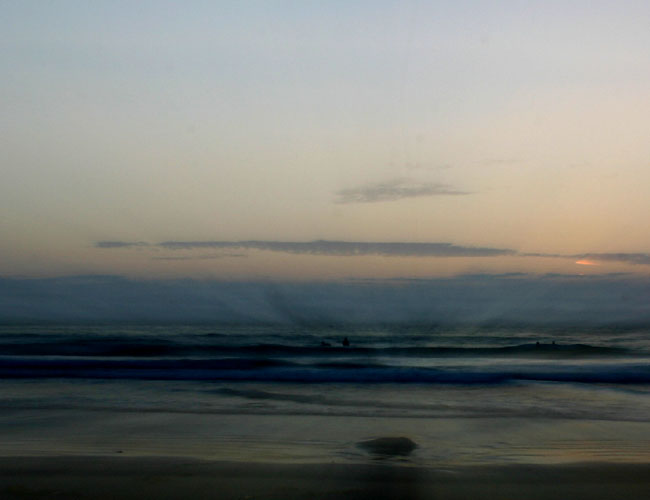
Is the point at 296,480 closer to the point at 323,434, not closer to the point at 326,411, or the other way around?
the point at 323,434

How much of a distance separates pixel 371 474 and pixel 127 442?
11.5 ft

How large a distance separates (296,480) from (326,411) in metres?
4.57

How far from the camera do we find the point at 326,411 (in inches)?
437

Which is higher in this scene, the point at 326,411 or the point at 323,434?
the point at 323,434

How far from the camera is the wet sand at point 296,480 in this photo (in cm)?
618

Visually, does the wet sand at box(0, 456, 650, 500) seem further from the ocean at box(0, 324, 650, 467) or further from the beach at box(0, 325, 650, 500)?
the ocean at box(0, 324, 650, 467)

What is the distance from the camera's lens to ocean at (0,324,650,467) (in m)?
7.96

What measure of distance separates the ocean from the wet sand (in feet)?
1.23

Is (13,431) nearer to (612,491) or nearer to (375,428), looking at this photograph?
(375,428)

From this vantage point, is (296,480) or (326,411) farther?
(326,411)

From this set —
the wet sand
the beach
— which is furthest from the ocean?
the wet sand

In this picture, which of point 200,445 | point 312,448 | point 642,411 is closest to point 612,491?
point 312,448

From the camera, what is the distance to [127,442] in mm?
8367

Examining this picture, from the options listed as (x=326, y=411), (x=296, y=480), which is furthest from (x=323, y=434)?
(x=296, y=480)
